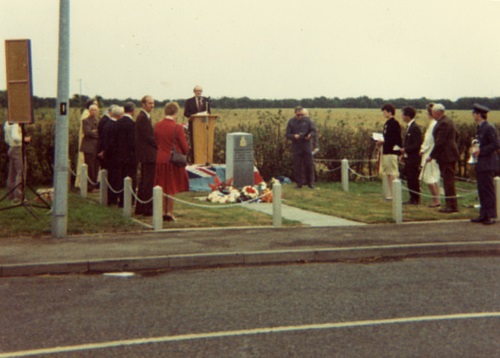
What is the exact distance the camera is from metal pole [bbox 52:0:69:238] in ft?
42.0

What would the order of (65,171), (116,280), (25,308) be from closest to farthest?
(25,308) → (116,280) → (65,171)

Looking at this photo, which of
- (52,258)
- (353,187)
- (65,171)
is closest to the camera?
(52,258)

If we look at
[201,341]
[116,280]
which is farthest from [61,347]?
[116,280]

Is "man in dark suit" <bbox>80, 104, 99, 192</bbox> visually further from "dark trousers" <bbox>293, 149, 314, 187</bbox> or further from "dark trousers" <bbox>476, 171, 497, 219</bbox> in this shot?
"dark trousers" <bbox>476, 171, 497, 219</bbox>

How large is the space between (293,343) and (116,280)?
3.86 m

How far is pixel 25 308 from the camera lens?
815cm

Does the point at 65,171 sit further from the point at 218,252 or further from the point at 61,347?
the point at 61,347

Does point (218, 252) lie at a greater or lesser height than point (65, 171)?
lesser

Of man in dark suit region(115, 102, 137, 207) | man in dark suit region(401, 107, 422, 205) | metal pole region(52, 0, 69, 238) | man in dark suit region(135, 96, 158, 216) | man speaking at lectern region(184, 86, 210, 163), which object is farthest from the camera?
man speaking at lectern region(184, 86, 210, 163)

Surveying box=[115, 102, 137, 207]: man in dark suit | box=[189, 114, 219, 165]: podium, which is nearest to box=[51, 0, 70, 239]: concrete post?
box=[115, 102, 137, 207]: man in dark suit

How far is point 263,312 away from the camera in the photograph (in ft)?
25.4

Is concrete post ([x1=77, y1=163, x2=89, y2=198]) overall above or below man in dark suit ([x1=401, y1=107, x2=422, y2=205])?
below

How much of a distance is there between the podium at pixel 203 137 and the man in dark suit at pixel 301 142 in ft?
7.01

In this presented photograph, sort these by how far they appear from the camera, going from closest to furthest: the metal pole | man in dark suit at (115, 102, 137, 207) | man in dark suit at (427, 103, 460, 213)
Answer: the metal pole
man in dark suit at (427, 103, 460, 213)
man in dark suit at (115, 102, 137, 207)
